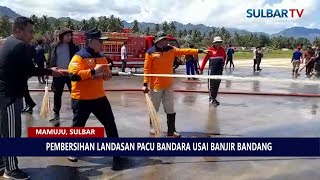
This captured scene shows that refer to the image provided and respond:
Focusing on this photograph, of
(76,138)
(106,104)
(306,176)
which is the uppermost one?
(106,104)

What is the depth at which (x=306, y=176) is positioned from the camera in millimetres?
5051

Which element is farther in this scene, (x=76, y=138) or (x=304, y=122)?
(x=304, y=122)

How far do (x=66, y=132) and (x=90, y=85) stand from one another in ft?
3.30

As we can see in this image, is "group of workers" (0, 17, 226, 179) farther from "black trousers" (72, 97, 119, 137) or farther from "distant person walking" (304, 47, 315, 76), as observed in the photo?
"distant person walking" (304, 47, 315, 76)

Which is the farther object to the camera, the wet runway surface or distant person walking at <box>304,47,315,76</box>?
distant person walking at <box>304,47,315,76</box>

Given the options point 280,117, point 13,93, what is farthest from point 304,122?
point 13,93

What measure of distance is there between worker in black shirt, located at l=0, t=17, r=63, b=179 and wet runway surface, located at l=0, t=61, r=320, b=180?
13.8 inches

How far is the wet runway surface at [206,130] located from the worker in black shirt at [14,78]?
0.35m

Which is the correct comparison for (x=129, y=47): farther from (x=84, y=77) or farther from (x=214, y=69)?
(x=84, y=77)

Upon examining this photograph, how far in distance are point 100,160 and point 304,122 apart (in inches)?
179

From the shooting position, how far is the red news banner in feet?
19.2

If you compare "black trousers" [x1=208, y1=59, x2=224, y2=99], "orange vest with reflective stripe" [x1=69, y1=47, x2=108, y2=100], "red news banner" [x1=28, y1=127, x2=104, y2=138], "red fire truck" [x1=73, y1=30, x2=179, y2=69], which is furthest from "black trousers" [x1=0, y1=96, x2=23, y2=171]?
"red fire truck" [x1=73, y1=30, x2=179, y2=69]

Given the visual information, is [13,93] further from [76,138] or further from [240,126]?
[240,126]

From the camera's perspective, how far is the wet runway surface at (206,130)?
17.1 ft
